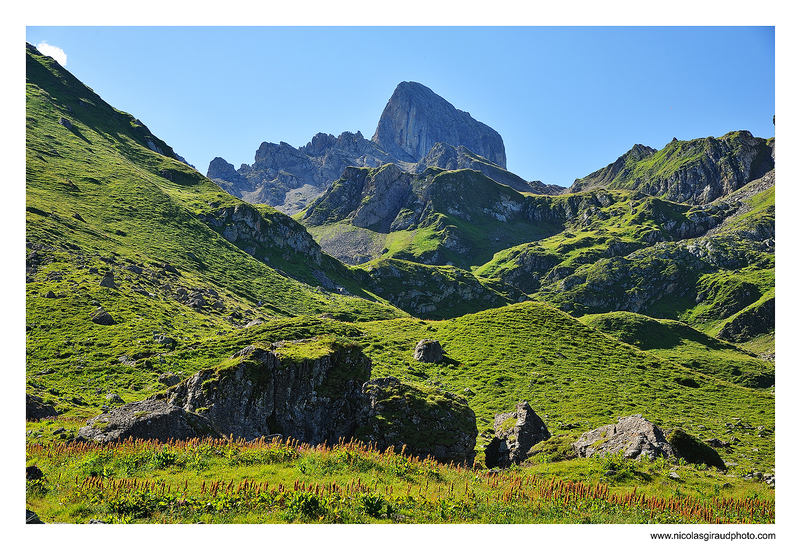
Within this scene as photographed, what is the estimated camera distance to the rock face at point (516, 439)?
92.3 ft

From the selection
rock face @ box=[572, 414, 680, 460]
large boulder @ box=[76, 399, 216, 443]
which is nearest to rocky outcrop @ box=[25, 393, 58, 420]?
large boulder @ box=[76, 399, 216, 443]

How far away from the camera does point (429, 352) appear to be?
60.3 m

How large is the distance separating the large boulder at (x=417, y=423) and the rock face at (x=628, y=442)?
269 inches

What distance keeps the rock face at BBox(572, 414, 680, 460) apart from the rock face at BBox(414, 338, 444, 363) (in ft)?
111

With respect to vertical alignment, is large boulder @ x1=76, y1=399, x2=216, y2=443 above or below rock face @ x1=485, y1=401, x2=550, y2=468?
above

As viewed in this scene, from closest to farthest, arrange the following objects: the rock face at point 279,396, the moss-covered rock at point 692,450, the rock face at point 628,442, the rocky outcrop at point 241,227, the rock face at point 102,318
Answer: the rock face at point 628,442, the moss-covered rock at point 692,450, the rock face at point 279,396, the rock face at point 102,318, the rocky outcrop at point 241,227

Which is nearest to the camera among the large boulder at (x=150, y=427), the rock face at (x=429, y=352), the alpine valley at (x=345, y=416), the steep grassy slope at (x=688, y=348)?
the alpine valley at (x=345, y=416)

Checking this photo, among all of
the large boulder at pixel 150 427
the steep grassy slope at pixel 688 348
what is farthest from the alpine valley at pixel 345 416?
the steep grassy slope at pixel 688 348

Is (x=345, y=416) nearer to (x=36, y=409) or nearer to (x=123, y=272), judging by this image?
(x=36, y=409)

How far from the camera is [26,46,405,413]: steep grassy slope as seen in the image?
4841 cm

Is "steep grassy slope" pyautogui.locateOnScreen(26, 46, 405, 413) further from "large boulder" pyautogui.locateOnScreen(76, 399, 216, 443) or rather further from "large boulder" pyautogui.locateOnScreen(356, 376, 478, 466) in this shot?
"large boulder" pyautogui.locateOnScreen(356, 376, 478, 466)

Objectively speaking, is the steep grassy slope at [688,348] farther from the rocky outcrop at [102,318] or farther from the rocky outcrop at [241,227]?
the rocky outcrop at [241,227]

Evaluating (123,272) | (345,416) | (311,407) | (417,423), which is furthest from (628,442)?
(123,272)
